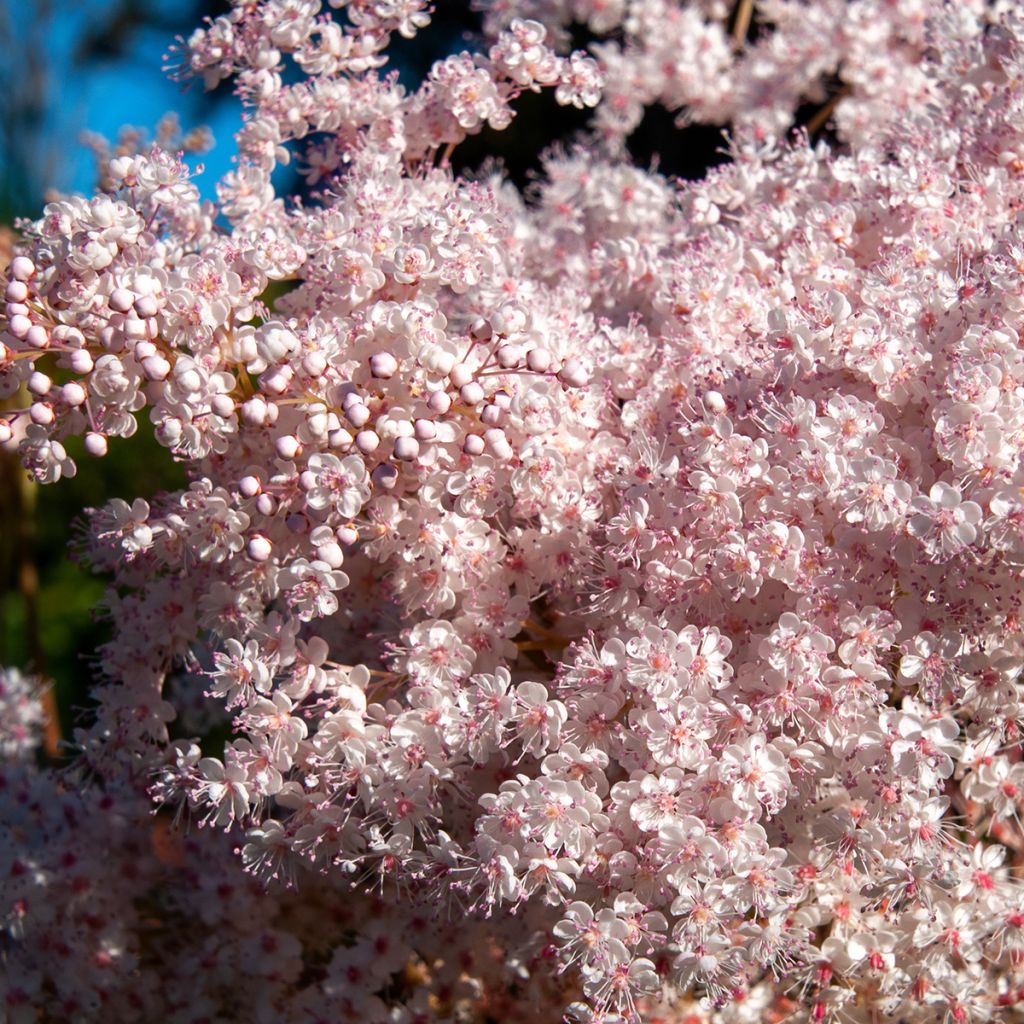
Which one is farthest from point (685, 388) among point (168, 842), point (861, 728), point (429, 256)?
point (168, 842)

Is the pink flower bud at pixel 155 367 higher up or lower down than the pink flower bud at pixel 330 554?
higher up

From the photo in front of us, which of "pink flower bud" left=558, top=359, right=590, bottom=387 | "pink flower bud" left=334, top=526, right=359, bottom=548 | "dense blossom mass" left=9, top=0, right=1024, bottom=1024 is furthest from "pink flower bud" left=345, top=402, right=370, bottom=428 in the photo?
"pink flower bud" left=558, top=359, right=590, bottom=387

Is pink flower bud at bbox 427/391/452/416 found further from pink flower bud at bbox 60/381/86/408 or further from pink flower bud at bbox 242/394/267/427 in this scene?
pink flower bud at bbox 60/381/86/408

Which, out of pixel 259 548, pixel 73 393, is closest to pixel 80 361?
pixel 73 393

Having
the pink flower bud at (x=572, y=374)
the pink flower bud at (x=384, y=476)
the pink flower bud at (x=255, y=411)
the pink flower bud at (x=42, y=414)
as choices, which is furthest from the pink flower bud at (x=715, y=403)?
the pink flower bud at (x=42, y=414)

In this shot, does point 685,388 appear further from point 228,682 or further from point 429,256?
point 228,682

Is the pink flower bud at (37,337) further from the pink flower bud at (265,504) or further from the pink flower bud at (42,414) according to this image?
the pink flower bud at (265,504)
